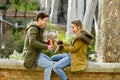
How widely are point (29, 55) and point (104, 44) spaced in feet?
5.54

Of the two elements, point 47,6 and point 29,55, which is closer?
point 29,55

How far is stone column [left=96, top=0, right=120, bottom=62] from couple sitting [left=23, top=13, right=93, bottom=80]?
34.1 inches

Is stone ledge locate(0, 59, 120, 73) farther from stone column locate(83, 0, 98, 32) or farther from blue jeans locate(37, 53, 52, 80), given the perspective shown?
stone column locate(83, 0, 98, 32)

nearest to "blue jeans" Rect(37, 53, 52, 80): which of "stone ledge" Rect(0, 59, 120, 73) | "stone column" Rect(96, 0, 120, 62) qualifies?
"stone ledge" Rect(0, 59, 120, 73)

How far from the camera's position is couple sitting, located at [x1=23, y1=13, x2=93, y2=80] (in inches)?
286

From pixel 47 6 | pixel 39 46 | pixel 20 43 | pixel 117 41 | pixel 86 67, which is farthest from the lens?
pixel 47 6

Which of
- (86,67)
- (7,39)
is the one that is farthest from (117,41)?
(7,39)

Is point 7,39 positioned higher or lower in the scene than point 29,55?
lower

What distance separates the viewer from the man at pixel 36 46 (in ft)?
23.7

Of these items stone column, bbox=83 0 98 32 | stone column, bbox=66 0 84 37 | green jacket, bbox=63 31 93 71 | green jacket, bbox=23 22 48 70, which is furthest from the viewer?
stone column, bbox=66 0 84 37

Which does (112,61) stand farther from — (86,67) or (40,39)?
(40,39)

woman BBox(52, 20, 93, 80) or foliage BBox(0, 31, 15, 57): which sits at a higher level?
woman BBox(52, 20, 93, 80)

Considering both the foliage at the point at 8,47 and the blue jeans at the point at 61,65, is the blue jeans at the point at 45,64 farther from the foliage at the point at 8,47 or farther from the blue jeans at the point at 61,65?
the foliage at the point at 8,47

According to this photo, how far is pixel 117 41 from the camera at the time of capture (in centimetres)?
825
